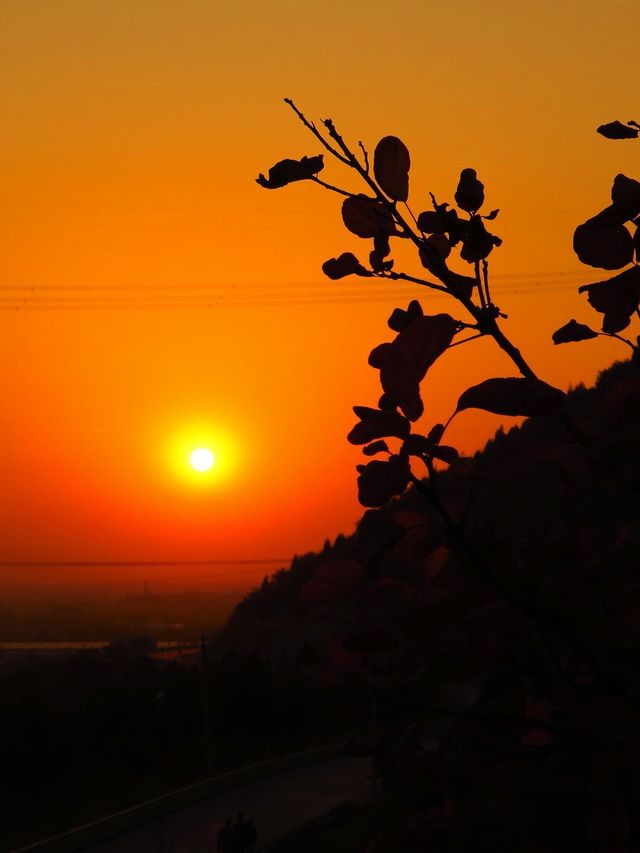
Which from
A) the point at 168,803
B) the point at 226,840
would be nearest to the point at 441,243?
the point at 226,840

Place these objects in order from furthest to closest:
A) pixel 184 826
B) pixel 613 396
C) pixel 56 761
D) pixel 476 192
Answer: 1. pixel 56 761
2. pixel 184 826
3. pixel 476 192
4. pixel 613 396

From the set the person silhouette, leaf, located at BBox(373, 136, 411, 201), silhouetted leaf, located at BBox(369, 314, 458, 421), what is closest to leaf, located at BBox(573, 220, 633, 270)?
silhouetted leaf, located at BBox(369, 314, 458, 421)

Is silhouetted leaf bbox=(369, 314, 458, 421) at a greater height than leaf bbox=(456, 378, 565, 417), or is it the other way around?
silhouetted leaf bbox=(369, 314, 458, 421)

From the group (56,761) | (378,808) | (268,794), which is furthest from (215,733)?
(378,808)

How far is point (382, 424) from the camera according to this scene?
60.9 inches

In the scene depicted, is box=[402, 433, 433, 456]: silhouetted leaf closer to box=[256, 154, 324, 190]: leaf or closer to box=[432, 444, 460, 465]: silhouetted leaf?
box=[432, 444, 460, 465]: silhouetted leaf

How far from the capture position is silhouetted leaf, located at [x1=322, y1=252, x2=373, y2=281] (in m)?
2.01

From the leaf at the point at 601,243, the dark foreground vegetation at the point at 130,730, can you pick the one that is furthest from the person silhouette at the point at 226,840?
the leaf at the point at 601,243

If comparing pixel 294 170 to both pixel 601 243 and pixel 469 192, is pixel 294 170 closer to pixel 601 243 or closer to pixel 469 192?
pixel 469 192

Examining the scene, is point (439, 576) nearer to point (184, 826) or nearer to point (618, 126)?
→ point (618, 126)

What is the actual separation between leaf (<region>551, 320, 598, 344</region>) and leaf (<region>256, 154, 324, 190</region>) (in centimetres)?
53

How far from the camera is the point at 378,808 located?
21031mm

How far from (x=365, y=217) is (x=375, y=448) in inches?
23.3

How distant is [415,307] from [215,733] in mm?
39573
